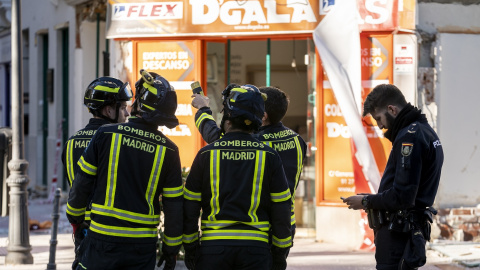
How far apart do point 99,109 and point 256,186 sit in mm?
1601

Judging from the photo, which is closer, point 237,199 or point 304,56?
point 237,199

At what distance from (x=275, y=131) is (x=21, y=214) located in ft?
16.4

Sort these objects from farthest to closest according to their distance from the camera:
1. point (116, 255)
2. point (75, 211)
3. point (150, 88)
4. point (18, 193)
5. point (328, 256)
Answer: point (328, 256), point (18, 193), point (75, 211), point (150, 88), point (116, 255)

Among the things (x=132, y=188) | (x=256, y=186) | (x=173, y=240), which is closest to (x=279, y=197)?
(x=256, y=186)

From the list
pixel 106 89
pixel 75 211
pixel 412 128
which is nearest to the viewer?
pixel 75 211

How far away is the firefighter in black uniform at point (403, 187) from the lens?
5.82 meters

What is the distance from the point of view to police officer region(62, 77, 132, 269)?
21.1ft

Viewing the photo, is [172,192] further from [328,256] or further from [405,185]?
[328,256]

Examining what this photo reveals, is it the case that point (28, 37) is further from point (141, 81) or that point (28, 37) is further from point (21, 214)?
point (141, 81)

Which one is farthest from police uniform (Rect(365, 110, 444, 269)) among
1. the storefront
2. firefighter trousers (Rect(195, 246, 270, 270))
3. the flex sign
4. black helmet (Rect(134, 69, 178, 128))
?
the flex sign

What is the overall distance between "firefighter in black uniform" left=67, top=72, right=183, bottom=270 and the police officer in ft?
2.51

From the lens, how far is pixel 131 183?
546cm

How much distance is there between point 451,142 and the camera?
38.8 ft

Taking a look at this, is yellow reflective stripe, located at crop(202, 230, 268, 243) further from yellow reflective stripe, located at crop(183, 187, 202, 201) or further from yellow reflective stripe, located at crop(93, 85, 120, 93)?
yellow reflective stripe, located at crop(93, 85, 120, 93)
